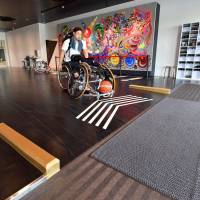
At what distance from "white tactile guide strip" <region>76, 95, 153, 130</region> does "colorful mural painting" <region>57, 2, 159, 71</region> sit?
3622 mm

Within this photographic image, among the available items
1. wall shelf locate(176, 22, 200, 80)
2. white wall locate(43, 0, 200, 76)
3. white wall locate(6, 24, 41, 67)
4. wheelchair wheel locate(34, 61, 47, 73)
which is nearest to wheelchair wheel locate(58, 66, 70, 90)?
white wall locate(43, 0, 200, 76)

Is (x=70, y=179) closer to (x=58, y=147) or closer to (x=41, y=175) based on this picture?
(x=41, y=175)

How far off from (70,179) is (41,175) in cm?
22

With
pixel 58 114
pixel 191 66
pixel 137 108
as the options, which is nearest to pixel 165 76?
pixel 191 66

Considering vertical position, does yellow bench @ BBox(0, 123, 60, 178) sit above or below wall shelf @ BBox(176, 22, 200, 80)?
below

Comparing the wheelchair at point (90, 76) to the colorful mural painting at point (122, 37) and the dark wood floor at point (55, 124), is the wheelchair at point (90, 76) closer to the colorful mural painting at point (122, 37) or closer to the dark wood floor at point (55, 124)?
the dark wood floor at point (55, 124)

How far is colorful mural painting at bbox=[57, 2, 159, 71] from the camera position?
5.99m

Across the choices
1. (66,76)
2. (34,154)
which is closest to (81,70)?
(66,76)

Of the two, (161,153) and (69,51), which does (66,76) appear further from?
(161,153)

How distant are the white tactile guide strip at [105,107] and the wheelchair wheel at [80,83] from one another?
42 cm

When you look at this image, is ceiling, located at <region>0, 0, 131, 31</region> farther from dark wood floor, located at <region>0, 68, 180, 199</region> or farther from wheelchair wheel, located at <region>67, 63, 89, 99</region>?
dark wood floor, located at <region>0, 68, 180, 199</region>

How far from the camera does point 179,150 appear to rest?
1401 mm

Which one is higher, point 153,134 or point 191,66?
point 191,66

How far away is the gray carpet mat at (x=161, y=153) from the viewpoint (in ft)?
3.42
